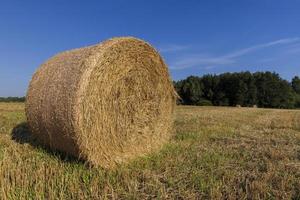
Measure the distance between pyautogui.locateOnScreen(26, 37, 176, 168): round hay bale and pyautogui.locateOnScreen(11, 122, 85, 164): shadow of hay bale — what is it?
0.32 ft

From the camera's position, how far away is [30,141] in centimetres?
629

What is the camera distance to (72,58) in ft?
17.6

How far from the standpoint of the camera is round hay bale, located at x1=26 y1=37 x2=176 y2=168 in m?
4.91

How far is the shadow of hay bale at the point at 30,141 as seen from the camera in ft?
16.9

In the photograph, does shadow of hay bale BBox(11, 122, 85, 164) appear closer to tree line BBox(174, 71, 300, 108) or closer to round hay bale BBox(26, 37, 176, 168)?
round hay bale BBox(26, 37, 176, 168)

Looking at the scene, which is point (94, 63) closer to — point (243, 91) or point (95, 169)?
point (95, 169)

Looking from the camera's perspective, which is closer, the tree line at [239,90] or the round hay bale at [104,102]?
the round hay bale at [104,102]

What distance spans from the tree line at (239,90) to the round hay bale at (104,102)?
136 ft

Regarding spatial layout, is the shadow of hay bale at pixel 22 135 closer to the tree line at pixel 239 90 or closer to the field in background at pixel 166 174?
the field in background at pixel 166 174

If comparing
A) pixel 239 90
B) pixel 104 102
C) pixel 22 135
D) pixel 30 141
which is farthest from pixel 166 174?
pixel 239 90

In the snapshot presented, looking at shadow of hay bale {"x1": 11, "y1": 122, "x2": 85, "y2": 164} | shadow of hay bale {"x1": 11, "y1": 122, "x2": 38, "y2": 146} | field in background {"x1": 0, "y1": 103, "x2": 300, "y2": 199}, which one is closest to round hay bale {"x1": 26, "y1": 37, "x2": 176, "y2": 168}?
shadow of hay bale {"x1": 11, "y1": 122, "x2": 85, "y2": 164}

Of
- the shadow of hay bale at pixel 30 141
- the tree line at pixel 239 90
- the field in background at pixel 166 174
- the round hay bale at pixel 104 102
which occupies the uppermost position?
the tree line at pixel 239 90

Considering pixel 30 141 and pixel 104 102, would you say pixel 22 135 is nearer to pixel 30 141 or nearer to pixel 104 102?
pixel 30 141

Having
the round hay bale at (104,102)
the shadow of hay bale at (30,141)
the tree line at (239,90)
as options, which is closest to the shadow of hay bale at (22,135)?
the shadow of hay bale at (30,141)
